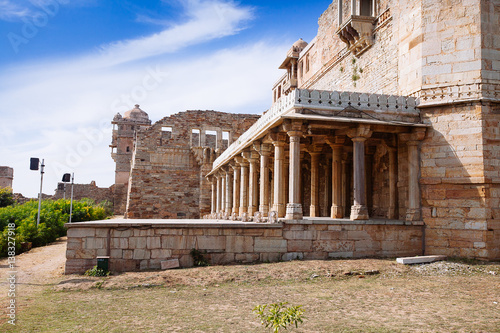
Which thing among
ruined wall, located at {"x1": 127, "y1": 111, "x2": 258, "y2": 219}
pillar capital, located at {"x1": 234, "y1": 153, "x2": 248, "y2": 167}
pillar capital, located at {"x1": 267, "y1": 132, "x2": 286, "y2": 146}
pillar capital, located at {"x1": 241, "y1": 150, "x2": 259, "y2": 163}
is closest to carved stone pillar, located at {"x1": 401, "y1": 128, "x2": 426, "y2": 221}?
pillar capital, located at {"x1": 267, "y1": 132, "x2": 286, "y2": 146}

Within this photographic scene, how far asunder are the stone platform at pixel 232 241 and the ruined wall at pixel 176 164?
57.7ft

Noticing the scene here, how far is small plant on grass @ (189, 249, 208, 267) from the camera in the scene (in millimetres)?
10312

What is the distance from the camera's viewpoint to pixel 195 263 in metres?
10.4

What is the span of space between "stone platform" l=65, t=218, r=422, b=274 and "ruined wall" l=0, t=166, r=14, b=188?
33.3 meters

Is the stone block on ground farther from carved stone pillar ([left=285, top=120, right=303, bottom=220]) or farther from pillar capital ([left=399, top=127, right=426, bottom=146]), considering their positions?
pillar capital ([left=399, top=127, right=426, bottom=146])

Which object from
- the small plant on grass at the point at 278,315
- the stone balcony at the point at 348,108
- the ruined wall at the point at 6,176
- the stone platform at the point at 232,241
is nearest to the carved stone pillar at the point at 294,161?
the stone balcony at the point at 348,108

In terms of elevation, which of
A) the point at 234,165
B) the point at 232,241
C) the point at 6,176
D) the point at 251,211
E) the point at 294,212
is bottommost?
the point at 232,241

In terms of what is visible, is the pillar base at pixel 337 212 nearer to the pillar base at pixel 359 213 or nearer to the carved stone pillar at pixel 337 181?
the carved stone pillar at pixel 337 181

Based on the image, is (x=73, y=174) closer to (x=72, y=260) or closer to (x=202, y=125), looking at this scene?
(x=202, y=125)

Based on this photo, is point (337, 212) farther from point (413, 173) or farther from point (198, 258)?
point (198, 258)

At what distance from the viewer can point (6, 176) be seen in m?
38.2

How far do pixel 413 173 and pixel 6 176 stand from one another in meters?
38.0

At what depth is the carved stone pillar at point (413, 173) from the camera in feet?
38.8

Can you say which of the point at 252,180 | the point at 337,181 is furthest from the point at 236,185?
the point at 337,181
